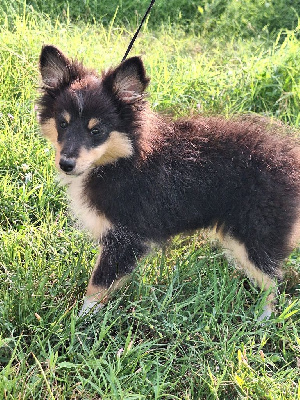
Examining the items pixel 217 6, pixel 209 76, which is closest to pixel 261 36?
pixel 217 6

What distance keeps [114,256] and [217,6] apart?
5390mm

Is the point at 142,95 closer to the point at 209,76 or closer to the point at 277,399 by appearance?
the point at 277,399

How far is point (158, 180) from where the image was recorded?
9.88 ft

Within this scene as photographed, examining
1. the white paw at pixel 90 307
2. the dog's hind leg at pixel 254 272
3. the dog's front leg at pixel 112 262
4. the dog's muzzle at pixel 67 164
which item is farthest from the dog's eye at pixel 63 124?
the dog's hind leg at pixel 254 272

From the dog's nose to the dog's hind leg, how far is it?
1062 mm

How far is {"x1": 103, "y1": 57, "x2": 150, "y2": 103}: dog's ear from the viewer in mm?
2803

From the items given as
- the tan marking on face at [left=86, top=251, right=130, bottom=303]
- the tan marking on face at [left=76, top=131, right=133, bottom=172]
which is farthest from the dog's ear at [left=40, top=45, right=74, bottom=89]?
the tan marking on face at [left=86, top=251, right=130, bottom=303]

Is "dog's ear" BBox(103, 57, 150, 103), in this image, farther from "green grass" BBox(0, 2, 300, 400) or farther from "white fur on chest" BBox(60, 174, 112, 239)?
"green grass" BBox(0, 2, 300, 400)

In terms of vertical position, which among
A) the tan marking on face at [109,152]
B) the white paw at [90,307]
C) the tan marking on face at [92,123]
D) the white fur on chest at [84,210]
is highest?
the tan marking on face at [92,123]

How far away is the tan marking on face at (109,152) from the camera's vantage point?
273 cm

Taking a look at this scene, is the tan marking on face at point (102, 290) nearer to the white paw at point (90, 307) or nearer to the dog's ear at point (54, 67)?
the white paw at point (90, 307)

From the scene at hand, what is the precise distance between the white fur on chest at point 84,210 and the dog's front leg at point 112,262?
64 millimetres

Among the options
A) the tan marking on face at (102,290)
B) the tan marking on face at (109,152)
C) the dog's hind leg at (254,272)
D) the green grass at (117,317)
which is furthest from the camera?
the dog's hind leg at (254,272)

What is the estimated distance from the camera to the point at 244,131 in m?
3.12
